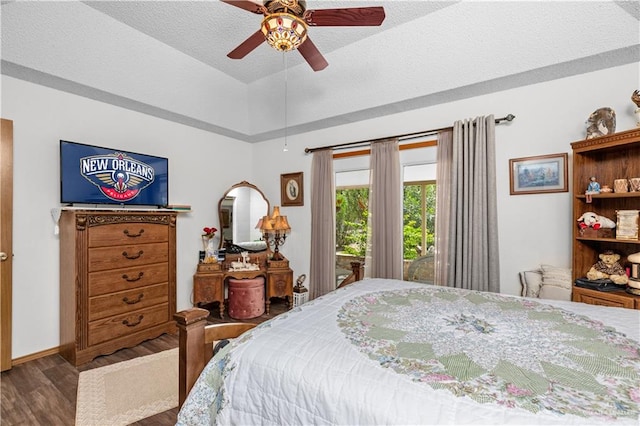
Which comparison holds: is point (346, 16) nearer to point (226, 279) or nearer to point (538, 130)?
point (538, 130)

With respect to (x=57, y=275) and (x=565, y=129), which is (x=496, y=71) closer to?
(x=565, y=129)

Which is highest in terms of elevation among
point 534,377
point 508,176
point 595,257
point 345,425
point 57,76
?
point 57,76

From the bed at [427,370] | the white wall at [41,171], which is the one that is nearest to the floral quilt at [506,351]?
the bed at [427,370]

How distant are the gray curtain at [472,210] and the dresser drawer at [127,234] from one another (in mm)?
3023

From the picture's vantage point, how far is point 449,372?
1.02m

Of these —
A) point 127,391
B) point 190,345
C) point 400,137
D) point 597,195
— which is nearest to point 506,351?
point 190,345

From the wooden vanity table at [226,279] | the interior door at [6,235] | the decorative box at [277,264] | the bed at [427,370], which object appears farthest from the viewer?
the decorative box at [277,264]

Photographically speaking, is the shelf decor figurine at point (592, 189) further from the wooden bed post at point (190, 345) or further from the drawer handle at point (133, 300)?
the drawer handle at point (133, 300)

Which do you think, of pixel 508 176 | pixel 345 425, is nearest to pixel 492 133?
pixel 508 176

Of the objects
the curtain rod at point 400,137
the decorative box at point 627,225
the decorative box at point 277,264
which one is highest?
the curtain rod at point 400,137

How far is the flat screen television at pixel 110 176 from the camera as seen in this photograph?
9.30ft

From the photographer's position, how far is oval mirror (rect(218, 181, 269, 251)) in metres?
4.28

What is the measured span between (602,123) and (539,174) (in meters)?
0.57

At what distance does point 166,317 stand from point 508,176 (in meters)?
3.78
